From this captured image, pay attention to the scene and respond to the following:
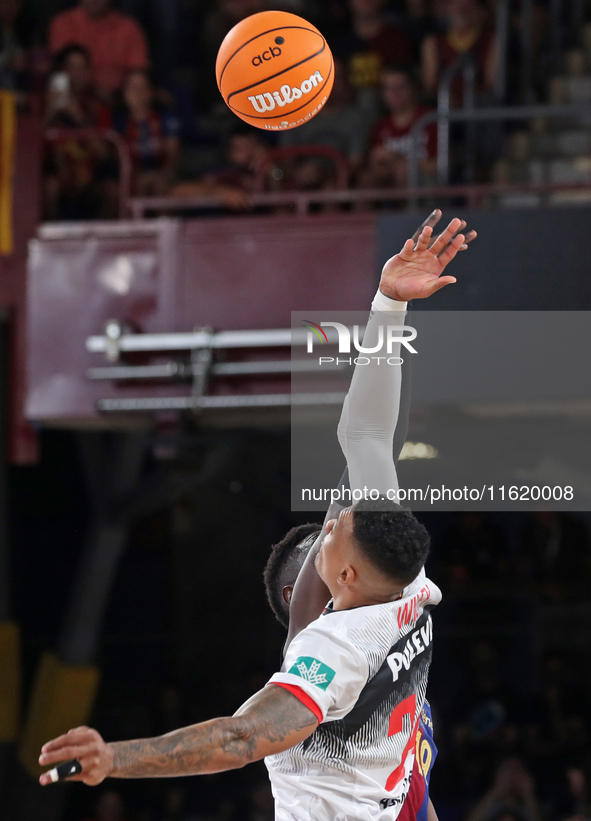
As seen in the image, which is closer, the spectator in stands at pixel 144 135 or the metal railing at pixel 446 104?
the metal railing at pixel 446 104

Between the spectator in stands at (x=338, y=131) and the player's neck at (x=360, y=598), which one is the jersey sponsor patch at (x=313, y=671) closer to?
the player's neck at (x=360, y=598)

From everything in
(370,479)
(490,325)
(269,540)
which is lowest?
(269,540)

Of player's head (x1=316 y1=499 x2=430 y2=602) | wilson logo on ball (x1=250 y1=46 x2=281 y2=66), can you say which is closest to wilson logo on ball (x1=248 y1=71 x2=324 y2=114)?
wilson logo on ball (x1=250 y1=46 x2=281 y2=66)

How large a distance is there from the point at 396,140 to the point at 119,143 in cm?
212

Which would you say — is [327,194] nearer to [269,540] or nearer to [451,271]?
[451,271]

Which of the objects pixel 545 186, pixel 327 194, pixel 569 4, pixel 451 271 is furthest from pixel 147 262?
pixel 569 4

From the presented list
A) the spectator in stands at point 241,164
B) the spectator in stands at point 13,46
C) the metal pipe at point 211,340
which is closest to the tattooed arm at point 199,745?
the metal pipe at point 211,340

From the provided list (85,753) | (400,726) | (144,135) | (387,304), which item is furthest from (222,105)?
(85,753)

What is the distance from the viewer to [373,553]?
2812 millimetres

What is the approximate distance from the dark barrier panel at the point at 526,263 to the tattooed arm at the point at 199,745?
195 inches

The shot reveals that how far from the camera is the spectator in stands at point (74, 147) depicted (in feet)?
27.8

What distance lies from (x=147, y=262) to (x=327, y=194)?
139 centimetres

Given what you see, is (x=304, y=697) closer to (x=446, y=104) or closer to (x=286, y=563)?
(x=286, y=563)

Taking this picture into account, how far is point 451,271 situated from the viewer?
695cm
